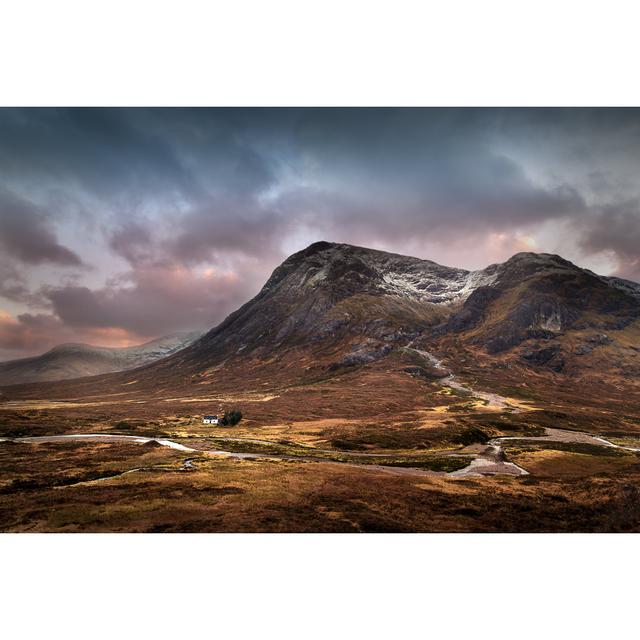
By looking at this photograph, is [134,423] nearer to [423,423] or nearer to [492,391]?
[423,423]

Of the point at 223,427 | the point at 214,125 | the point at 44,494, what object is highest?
the point at 214,125

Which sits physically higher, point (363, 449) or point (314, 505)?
point (314, 505)

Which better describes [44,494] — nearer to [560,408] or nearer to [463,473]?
[463,473]

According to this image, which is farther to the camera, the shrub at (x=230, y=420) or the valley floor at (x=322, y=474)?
the shrub at (x=230, y=420)

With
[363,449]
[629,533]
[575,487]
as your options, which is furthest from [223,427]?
[629,533]

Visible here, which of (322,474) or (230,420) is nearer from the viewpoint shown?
(322,474)

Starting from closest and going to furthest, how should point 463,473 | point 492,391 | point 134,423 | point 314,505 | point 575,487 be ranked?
point 314,505 < point 575,487 < point 463,473 < point 134,423 < point 492,391

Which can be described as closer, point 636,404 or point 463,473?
point 463,473

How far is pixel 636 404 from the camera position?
150 m

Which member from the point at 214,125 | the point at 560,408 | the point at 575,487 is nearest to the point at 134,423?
the point at 214,125

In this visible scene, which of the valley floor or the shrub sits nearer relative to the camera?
the valley floor

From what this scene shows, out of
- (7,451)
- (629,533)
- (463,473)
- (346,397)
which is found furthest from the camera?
(346,397)

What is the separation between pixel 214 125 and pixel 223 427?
79745mm

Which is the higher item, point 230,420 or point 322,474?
point 322,474
